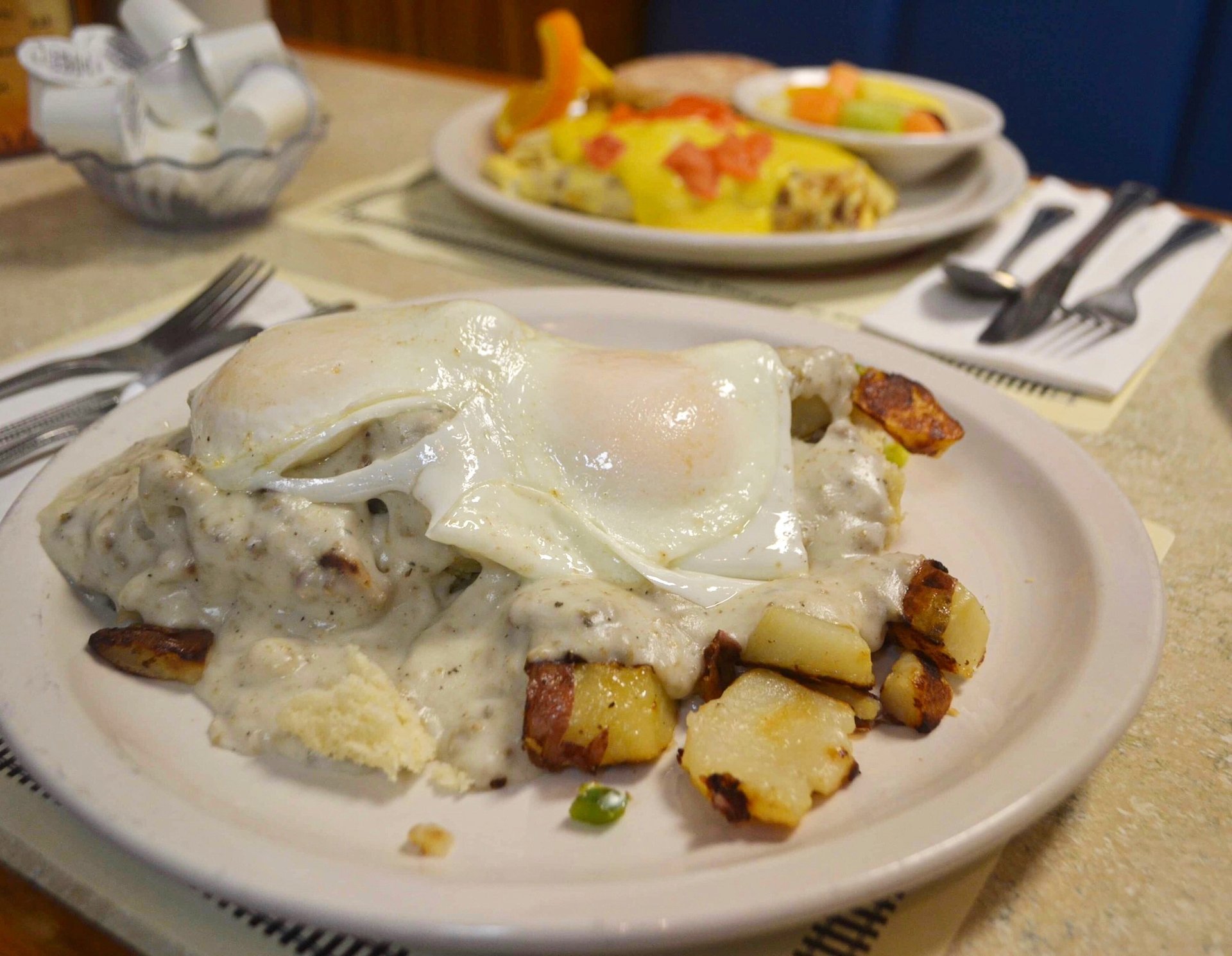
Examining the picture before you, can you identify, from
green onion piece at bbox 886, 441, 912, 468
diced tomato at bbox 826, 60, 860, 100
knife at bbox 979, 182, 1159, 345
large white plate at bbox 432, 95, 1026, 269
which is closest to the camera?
green onion piece at bbox 886, 441, 912, 468

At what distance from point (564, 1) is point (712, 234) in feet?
15.2

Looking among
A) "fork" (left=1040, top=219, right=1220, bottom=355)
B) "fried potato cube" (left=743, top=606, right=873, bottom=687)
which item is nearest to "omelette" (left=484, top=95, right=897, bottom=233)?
"fork" (left=1040, top=219, right=1220, bottom=355)

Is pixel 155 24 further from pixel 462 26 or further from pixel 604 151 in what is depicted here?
pixel 462 26

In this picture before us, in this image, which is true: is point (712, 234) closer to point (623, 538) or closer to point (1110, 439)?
point (1110, 439)

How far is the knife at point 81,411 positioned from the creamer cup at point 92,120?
35.2 inches

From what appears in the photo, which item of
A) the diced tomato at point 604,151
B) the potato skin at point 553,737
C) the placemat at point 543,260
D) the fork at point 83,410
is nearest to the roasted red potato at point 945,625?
the potato skin at point 553,737

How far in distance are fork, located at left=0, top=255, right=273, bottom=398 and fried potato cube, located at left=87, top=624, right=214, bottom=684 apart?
2.93ft

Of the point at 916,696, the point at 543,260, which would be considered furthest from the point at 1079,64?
the point at 916,696

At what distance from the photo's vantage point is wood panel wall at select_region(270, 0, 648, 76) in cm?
672

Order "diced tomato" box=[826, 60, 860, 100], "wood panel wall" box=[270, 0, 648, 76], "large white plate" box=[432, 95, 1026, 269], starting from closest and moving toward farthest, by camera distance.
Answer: "large white plate" box=[432, 95, 1026, 269] → "diced tomato" box=[826, 60, 860, 100] → "wood panel wall" box=[270, 0, 648, 76]

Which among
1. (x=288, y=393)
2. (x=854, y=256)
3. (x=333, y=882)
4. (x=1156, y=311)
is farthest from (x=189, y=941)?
(x=1156, y=311)

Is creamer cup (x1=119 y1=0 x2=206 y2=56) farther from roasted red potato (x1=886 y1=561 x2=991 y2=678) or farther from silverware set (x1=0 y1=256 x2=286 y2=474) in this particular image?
roasted red potato (x1=886 y1=561 x2=991 y2=678)

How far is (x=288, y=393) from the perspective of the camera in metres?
1.45

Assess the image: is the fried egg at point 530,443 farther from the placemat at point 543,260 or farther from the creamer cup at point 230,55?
the creamer cup at point 230,55
